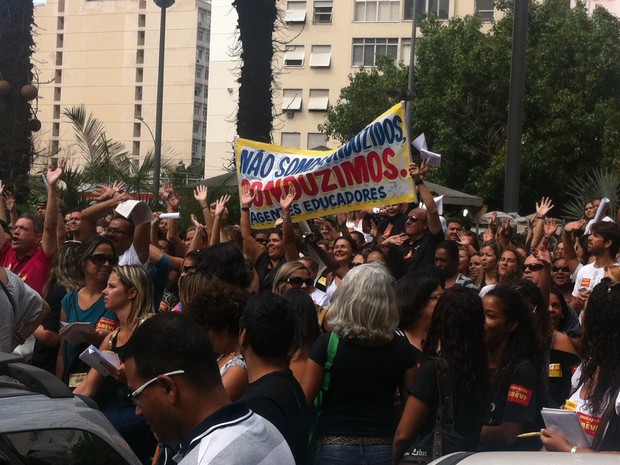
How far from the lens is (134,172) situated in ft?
54.9

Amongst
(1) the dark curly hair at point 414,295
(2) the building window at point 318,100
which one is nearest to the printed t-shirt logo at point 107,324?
(1) the dark curly hair at point 414,295

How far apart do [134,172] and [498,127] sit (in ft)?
74.1

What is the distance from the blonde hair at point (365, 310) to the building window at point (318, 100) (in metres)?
56.4

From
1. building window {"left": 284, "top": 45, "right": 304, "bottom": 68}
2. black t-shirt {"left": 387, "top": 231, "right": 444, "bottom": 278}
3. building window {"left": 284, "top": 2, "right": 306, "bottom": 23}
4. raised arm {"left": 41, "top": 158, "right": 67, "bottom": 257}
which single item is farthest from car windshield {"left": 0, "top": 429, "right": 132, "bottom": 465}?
building window {"left": 284, "top": 45, "right": 304, "bottom": 68}

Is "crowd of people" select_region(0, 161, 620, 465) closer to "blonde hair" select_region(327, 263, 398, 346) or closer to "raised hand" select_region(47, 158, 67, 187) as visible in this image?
"blonde hair" select_region(327, 263, 398, 346)

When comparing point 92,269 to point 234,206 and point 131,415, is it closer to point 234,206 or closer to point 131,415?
point 131,415

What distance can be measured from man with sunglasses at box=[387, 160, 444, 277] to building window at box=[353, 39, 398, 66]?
51.2 metres

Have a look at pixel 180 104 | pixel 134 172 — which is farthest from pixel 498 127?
pixel 180 104

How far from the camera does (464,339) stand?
4.87 metres

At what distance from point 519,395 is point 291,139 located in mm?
57508

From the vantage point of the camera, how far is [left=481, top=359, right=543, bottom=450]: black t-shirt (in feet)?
16.3

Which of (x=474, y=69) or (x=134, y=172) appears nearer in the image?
(x=134, y=172)

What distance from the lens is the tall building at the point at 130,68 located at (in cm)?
10862

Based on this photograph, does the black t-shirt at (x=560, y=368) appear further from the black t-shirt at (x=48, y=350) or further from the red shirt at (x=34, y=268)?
the red shirt at (x=34, y=268)
